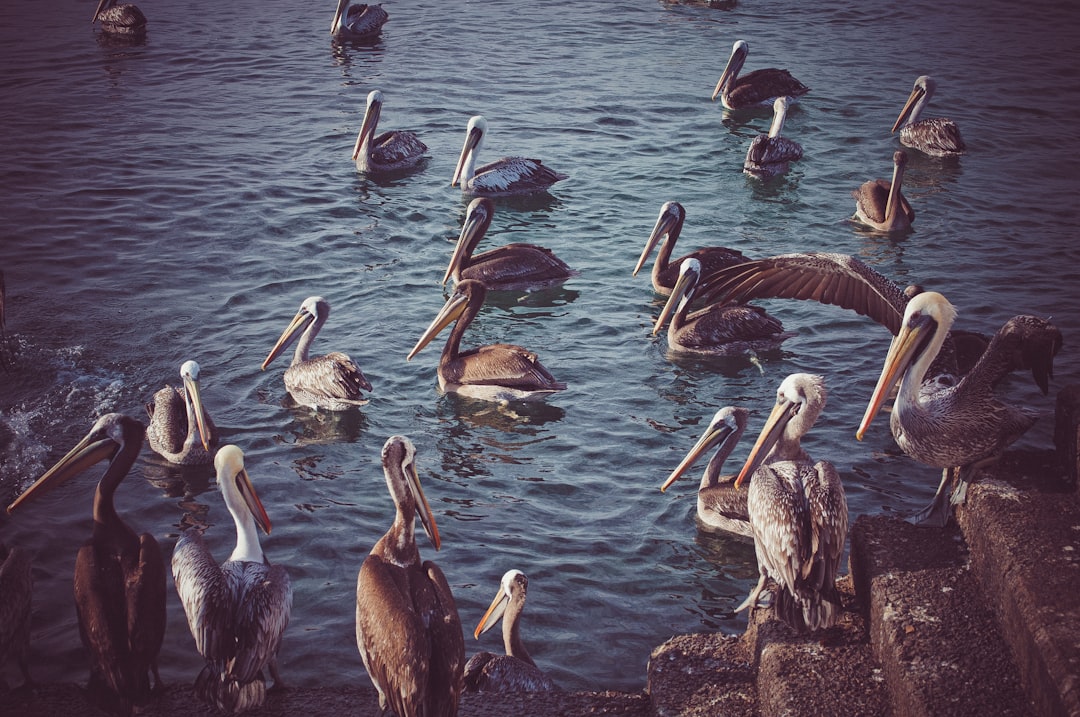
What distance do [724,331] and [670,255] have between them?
Result: 67.5 inches

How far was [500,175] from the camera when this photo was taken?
12992 millimetres

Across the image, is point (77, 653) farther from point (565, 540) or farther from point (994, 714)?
point (994, 714)

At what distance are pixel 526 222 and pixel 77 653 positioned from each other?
26.4ft

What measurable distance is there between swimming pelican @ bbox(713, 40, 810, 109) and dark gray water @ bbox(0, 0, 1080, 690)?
338mm

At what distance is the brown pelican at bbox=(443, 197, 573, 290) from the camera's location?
1078 cm

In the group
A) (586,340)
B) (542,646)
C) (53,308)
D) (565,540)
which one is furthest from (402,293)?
(542,646)

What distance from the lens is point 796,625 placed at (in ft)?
17.2

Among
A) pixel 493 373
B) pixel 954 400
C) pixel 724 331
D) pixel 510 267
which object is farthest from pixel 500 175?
pixel 954 400

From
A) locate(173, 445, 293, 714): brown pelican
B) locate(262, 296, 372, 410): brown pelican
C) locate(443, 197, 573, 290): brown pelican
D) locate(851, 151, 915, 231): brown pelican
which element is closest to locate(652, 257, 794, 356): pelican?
locate(443, 197, 573, 290): brown pelican

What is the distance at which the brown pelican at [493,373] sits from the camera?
879cm

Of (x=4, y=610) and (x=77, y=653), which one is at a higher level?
(x=4, y=610)

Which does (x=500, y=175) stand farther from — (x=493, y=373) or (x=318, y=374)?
(x=318, y=374)

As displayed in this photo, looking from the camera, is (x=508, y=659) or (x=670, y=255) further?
(x=670, y=255)

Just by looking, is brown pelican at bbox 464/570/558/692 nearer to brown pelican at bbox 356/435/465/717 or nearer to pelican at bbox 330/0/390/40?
brown pelican at bbox 356/435/465/717
